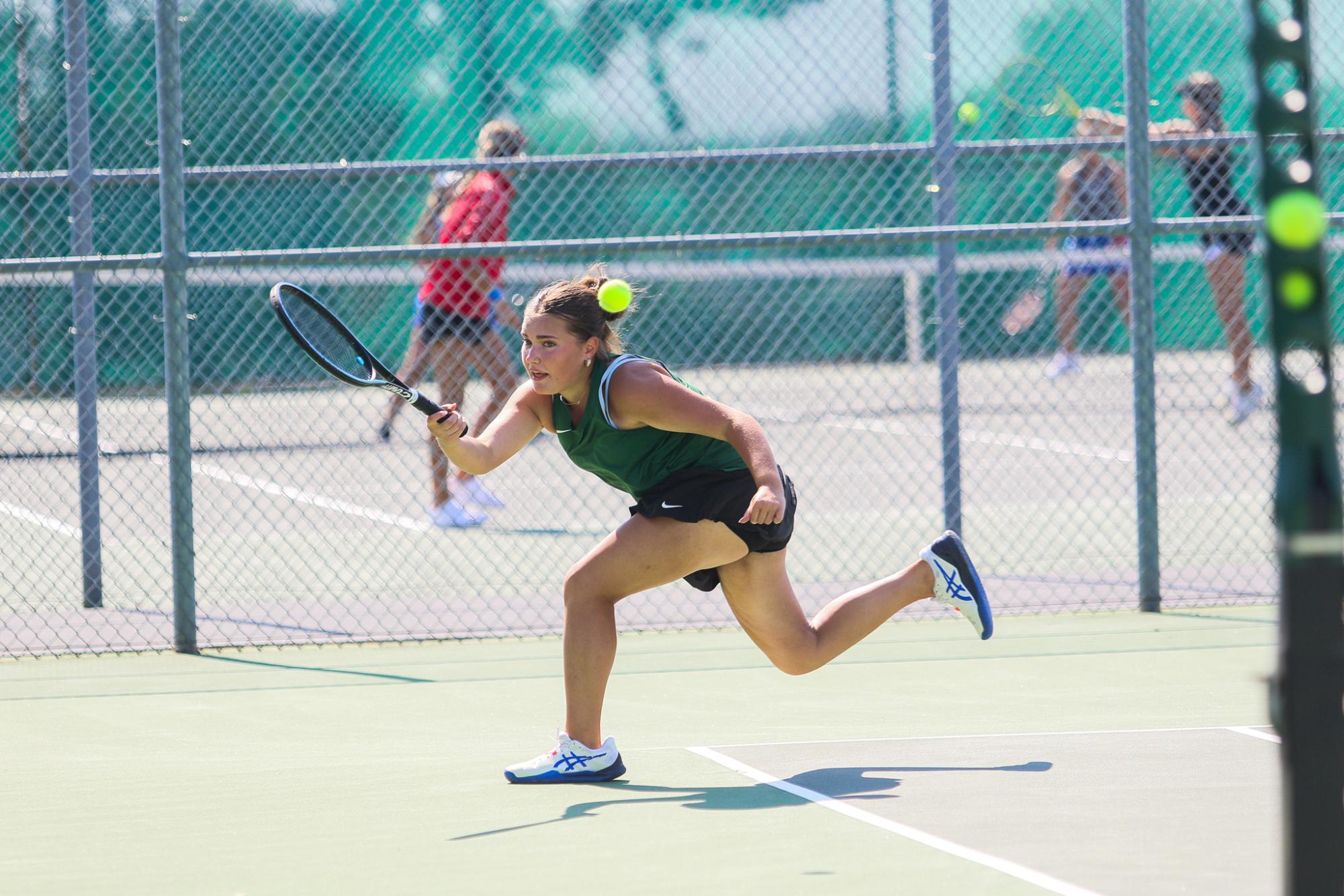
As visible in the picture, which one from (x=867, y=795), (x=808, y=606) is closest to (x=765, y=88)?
(x=808, y=606)

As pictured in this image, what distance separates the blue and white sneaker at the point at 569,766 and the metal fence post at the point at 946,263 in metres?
3.07

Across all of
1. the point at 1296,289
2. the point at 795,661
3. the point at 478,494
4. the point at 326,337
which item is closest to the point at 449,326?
the point at 478,494

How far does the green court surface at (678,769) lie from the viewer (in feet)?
11.7

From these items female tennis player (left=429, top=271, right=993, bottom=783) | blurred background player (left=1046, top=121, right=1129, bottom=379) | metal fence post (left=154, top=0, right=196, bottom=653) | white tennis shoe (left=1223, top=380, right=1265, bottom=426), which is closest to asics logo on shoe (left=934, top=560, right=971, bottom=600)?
female tennis player (left=429, top=271, right=993, bottom=783)

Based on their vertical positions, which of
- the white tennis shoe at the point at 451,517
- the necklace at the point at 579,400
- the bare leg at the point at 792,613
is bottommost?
the bare leg at the point at 792,613

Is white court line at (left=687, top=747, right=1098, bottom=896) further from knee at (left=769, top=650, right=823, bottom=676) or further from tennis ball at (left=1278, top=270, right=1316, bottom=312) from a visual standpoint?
tennis ball at (left=1278, top=270, right=1316, bottom=312)

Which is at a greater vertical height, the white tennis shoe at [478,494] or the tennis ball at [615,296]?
the tennis ball at [615,296]

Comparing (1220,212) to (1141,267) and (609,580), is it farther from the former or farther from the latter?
(609,580)

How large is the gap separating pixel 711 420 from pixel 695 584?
23.7 inches

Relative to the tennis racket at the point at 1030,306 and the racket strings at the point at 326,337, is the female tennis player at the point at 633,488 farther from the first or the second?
the tennis racket at the point at 1030,306

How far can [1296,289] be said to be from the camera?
1.80 m

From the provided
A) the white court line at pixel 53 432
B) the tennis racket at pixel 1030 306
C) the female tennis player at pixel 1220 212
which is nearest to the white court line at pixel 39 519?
the white court line at pixel 53 432

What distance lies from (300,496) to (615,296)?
6675 millimetres

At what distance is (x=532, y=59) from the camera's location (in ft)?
40.2
